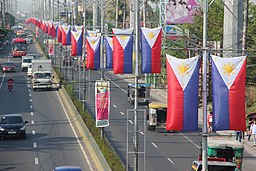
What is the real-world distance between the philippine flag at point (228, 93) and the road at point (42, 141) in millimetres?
10177

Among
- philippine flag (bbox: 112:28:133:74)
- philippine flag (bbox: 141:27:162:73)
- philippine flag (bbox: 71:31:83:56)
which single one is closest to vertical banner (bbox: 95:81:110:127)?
philippine flag (bbox: 112:28:133:74)

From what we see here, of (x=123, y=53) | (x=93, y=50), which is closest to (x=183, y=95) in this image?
(x=123, y=53)

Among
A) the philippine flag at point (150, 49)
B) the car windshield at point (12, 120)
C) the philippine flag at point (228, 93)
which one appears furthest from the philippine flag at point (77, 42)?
the philippine flag at point (228, 93)

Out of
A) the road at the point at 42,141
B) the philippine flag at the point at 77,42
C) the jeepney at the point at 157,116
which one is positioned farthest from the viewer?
the philippine flag at the point at 77,42

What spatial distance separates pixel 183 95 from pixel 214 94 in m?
0.91

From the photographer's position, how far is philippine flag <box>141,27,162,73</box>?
2727 centimetres

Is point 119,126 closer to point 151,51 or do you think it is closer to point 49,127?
point 49,127

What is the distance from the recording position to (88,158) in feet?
106

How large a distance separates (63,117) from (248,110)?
39.6ft

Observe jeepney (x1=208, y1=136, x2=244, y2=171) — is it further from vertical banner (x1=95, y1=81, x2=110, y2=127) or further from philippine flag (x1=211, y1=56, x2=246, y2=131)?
philippine flag (x1=211, y1=56, x2=246, y2=131)

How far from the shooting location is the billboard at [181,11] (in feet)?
236

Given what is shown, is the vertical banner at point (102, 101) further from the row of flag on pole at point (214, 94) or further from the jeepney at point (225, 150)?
the row of flag on pole at point (214, 94)

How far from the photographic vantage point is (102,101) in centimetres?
3481

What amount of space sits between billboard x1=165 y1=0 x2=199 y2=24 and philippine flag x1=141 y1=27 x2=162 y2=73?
145ft
